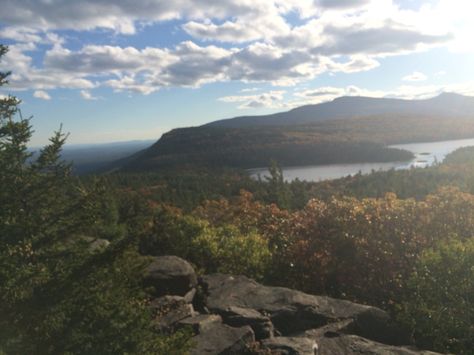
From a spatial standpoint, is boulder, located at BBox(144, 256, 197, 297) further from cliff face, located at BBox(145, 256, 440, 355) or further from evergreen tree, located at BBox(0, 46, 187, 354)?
evergreen tree, located at BBox(0, 46, 187, 354)

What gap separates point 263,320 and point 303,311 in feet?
4.06

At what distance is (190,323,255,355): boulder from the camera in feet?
29.3

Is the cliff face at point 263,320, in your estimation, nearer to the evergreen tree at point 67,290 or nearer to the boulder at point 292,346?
the boulder at point 292,346

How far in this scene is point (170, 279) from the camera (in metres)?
12.8

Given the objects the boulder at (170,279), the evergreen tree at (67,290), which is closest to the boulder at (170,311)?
the boulder at (170,279)

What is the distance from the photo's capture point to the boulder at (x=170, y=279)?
41.5 ft

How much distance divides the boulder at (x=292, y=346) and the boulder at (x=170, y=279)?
408 cm

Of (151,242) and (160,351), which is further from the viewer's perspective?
(151,242)

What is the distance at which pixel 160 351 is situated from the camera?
7.19 meters

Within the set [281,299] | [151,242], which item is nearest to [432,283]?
[281,299]

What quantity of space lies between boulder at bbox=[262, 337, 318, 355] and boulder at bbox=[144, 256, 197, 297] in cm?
408

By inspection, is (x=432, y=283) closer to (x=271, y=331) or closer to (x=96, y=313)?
(x=271, y=331)

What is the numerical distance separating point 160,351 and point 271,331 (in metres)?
3.72

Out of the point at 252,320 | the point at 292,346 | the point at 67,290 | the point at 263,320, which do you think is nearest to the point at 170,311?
the point at 252,320
